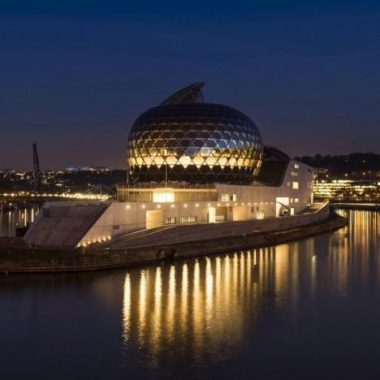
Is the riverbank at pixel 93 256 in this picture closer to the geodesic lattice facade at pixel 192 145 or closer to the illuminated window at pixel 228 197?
the illuminated window at pixel 228 197

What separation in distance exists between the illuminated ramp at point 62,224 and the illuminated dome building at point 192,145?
44.8 ft

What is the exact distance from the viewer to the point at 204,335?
18.0 metres

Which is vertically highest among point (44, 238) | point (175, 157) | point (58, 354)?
point (175, 157)

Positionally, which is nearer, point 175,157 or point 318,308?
point 318,308

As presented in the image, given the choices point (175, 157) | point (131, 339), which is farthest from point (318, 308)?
point (175, 157)

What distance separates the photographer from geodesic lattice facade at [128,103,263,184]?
151 feet

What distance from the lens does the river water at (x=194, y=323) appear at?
50.9 feet

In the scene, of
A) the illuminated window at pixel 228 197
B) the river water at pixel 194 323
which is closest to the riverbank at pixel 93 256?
the river water at pixel 194 323

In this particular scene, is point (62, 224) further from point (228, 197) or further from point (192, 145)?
point (192, 145)

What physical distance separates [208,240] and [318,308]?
14905mm

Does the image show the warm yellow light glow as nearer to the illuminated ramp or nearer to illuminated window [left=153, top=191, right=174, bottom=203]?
illuminated window [left=153, top=191, right=174, bottom=203]

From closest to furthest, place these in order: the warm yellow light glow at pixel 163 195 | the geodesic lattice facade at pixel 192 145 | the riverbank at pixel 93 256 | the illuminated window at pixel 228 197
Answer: the riverbank at pixel 93 256, the warm yellow light glow at pixel 163 195, the illuminated window at pixel 228 197, the geodesic lattice facade at pixel 192 145

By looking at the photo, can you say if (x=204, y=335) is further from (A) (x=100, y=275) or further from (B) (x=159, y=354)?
(A) (x=100, y=275)

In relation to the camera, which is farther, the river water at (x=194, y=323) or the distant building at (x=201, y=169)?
the distant building at (x=201, y=169)
